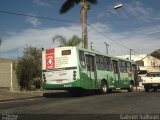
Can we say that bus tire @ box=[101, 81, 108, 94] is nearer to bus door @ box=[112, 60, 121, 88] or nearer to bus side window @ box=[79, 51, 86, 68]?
bus door @ box=[112, 60, 121, 88]

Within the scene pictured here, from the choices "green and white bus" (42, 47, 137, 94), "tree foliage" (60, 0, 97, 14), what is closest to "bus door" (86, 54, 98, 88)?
"green and white bus" (42, 47, 137, 94)

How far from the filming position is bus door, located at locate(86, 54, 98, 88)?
23500 mm

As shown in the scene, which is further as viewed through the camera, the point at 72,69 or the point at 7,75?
the point at 7,75

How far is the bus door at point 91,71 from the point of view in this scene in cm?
2350

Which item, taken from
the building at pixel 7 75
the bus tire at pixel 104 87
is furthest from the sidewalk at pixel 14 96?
the building at pixel 7 75

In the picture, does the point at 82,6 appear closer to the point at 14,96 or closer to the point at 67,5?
the point at 67,5

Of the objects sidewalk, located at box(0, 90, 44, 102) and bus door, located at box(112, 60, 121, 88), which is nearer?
sidewalk, located at box(0, 90, 44, 102)

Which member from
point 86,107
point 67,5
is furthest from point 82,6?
point 86,107

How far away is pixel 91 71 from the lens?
2388 centimetres

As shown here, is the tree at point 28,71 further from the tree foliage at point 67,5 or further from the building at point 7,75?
the tree foliage at point 67,5

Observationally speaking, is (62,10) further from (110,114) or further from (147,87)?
(110,114)

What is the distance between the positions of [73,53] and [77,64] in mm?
731

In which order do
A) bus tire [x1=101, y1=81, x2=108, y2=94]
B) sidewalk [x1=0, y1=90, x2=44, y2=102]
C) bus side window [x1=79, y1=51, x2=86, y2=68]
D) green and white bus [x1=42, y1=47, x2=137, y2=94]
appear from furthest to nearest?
1. bus tire [x1=101, y1=81, x2=108, y2=94]
2. bus side window [x1=79, y1=51, x2=86, y2=68]
3. green and white bus [x1=42, y1=47, x2=137, y2=94]
4. sidewalk [x1=0, y1=90, x2=44, y2=102]

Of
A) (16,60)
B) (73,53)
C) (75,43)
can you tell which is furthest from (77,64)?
(75,43)
